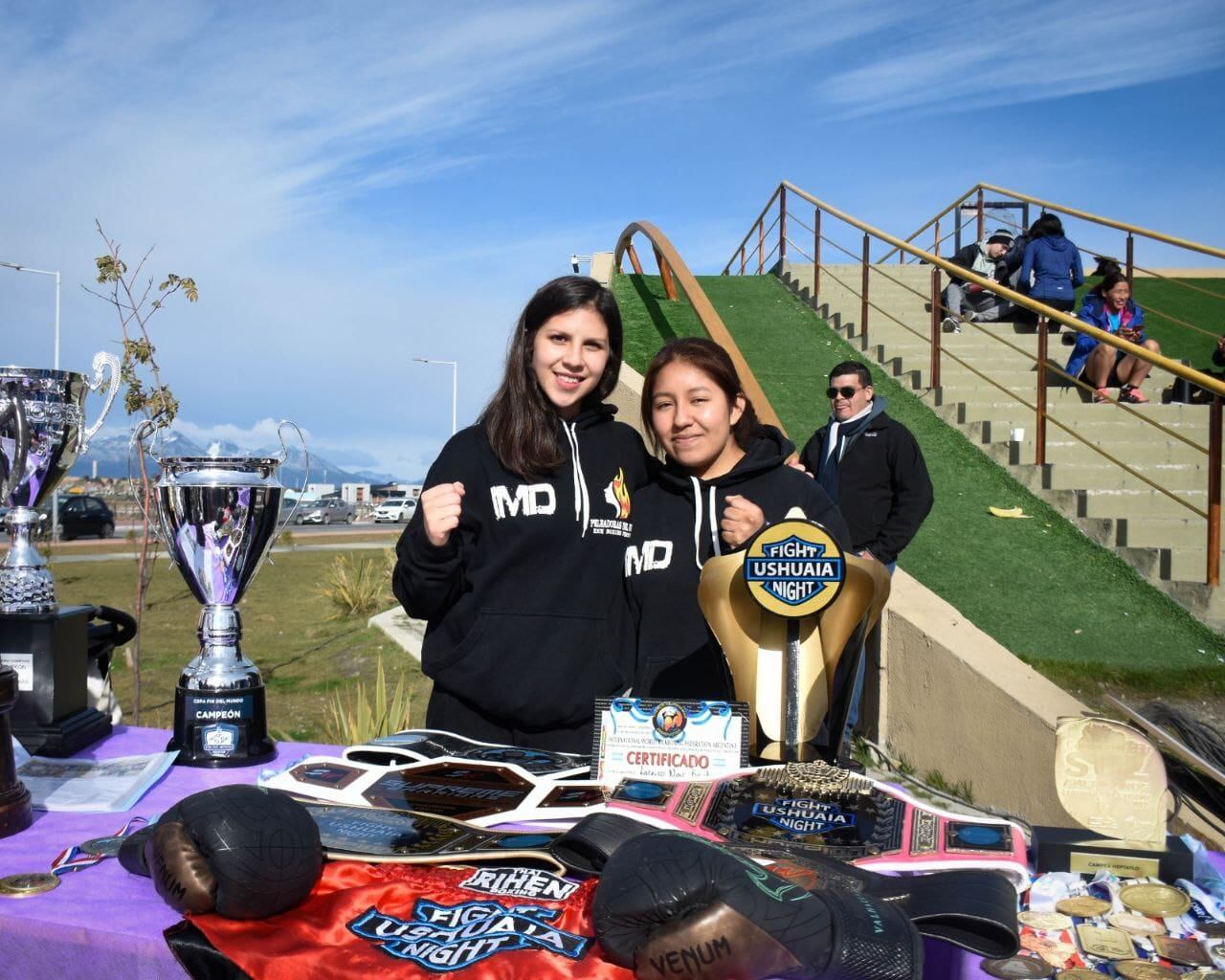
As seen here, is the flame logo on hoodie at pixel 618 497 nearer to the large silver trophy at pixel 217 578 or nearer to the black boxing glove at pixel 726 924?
the large silver trophy at pixel 217 578

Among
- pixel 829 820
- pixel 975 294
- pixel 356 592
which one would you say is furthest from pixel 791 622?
pixel 356 592

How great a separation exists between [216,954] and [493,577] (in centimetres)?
108

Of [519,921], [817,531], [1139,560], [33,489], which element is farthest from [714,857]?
[1139,560]

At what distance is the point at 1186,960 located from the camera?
1.20m

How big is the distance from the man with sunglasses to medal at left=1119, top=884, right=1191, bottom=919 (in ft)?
10.3

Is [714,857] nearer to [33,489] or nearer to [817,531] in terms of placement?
[817,531]

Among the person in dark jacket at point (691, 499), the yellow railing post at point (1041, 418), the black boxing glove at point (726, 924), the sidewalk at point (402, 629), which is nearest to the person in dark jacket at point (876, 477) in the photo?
the yellow railing post at point (1041, 418)

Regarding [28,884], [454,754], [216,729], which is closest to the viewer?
[28,884]

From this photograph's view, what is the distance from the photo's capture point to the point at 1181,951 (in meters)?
1.23

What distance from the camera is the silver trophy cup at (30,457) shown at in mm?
2189

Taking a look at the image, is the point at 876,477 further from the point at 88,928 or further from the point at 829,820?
the point at 88,928

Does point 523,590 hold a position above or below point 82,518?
above

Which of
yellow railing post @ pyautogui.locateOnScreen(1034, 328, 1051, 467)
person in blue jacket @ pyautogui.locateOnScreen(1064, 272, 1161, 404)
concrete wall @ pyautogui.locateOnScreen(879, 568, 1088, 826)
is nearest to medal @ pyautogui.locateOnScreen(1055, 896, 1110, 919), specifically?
concrete wall @ pyautogui.locateOnScreen(879, 568, 1088, 826)

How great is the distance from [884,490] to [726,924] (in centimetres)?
385
